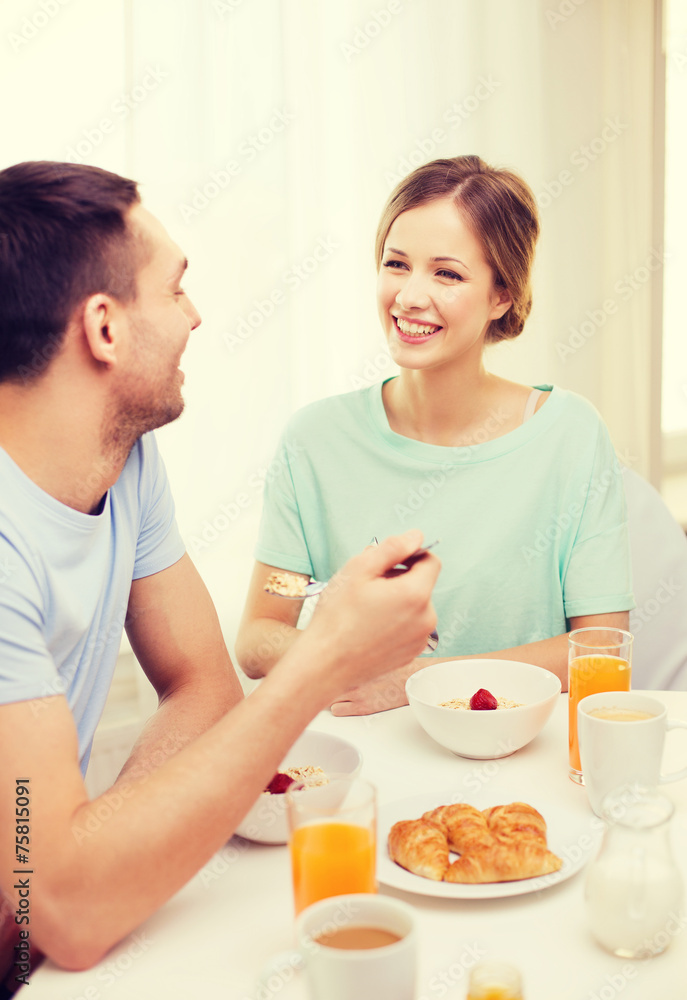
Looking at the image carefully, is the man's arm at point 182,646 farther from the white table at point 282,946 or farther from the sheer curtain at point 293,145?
the sheer curtain at point 293,145

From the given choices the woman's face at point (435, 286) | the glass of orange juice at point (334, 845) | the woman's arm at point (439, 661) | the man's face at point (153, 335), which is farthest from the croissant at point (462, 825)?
the woman's face at point (435, 286)

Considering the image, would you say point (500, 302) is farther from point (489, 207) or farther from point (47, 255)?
point (47, 255)

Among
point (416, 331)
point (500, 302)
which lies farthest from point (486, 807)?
point (500, 302)

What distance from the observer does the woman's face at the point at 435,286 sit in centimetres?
163

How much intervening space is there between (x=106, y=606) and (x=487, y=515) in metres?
0.75

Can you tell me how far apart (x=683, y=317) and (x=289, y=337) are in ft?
6.11

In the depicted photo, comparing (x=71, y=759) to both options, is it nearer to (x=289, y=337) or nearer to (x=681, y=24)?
(x=289, y=337)

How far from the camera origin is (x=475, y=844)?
854 mm

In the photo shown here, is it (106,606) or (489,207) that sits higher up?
(489,207)

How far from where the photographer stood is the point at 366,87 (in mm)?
2416

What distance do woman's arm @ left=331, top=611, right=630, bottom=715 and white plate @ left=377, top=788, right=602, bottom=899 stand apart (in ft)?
0.89

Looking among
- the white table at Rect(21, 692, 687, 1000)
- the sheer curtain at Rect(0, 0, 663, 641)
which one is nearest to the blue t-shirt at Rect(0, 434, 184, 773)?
the white table at Rect(21, 692, 687, 1000)

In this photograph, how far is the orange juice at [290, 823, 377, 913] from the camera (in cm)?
74

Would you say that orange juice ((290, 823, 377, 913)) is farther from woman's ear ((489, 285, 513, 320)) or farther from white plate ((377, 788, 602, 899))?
woman's ear ((489, 285, 513, 320))
